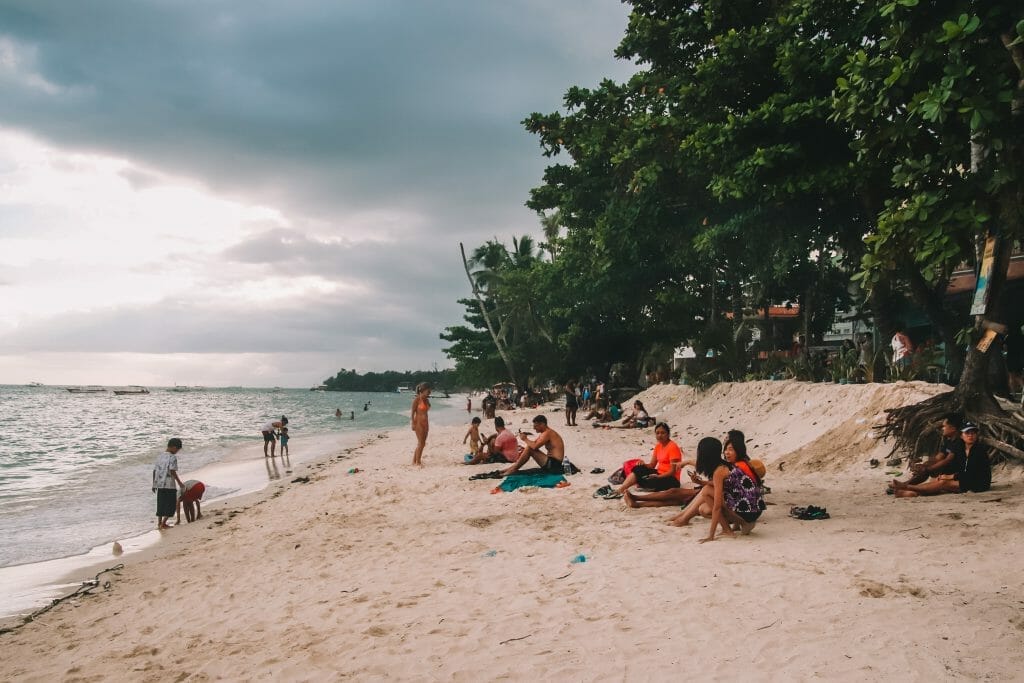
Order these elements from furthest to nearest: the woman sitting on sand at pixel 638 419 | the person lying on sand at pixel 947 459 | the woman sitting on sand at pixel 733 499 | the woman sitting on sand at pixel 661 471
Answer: the woman sitting on sand at pixel 638 419, the woman sitting on sand at pixel 661 471, the person lying on sand at pixel 947 459, the woman sitting on sand at pixel 733 499

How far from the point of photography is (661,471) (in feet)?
29.6

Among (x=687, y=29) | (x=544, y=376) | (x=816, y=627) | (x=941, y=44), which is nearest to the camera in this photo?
(x=816, y=627)

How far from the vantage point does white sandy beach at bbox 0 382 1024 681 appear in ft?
13.9

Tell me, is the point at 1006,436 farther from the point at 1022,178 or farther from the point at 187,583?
the point at 187,583

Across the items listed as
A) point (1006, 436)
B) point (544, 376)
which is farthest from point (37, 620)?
point (544, 376)

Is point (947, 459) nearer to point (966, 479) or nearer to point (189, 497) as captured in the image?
point (966, 479)

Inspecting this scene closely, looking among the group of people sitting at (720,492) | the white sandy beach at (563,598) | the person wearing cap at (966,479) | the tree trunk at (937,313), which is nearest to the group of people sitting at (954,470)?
the person wearing cap at (966,479)

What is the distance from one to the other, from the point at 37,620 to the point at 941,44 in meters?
11.3

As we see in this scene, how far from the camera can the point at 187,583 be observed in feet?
23.7

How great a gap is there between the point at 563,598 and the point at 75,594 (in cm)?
577

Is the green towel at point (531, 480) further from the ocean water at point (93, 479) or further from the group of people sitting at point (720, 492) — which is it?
the ocean water at point (93, 479)

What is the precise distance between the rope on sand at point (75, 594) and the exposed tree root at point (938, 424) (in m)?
11.5

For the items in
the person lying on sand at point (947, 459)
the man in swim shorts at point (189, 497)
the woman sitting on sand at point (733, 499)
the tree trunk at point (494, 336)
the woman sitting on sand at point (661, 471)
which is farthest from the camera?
the tree trunk at point (494, 336)

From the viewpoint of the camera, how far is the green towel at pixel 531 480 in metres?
11.0
